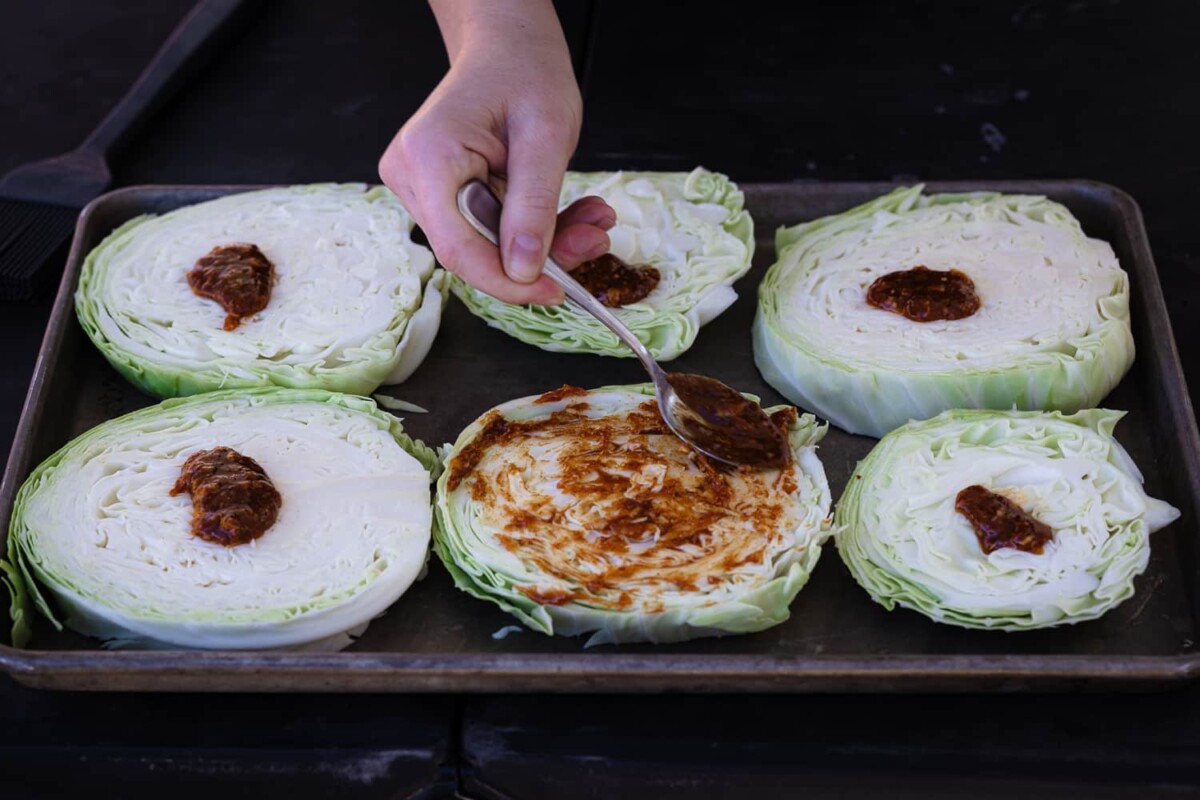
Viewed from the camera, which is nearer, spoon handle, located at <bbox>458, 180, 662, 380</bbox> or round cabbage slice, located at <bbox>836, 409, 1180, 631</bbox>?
round cabbage slice, located at <bbox>836, 409, 1180, 631</bbox>

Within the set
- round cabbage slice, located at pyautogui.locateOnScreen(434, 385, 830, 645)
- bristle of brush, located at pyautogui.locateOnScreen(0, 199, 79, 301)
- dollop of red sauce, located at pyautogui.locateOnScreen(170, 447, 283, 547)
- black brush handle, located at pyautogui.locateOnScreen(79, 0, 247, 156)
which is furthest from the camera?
black brush handle, located at pyautogui.locateOnScreen(79, 0, 247, 156)

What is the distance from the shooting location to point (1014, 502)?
276cm

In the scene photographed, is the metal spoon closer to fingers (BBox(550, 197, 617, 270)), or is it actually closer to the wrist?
fingers (BBox(550, 197, 617, 270))

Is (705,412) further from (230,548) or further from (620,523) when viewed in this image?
(230,548)

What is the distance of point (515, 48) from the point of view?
301cm

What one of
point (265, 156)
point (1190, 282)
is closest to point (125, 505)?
point (265, 156)

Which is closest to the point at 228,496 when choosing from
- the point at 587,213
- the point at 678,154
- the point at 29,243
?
the point at 587,213

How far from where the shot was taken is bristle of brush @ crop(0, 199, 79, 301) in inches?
143

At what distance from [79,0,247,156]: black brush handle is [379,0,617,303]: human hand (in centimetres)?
149

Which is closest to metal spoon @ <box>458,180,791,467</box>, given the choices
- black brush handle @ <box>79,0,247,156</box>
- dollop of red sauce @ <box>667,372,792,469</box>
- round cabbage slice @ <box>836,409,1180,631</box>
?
dollop of red sauce @ <box>667,372,792,469</box>

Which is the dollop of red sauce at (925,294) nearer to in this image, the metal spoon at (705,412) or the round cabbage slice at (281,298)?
the metal spoon at (705,412)

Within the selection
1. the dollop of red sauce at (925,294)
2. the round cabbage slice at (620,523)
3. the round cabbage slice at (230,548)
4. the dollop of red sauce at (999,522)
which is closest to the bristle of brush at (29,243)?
the round cabbage slice at (230,548)

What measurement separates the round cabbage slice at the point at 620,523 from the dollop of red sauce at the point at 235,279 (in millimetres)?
730

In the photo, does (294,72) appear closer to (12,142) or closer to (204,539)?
(12,142)
